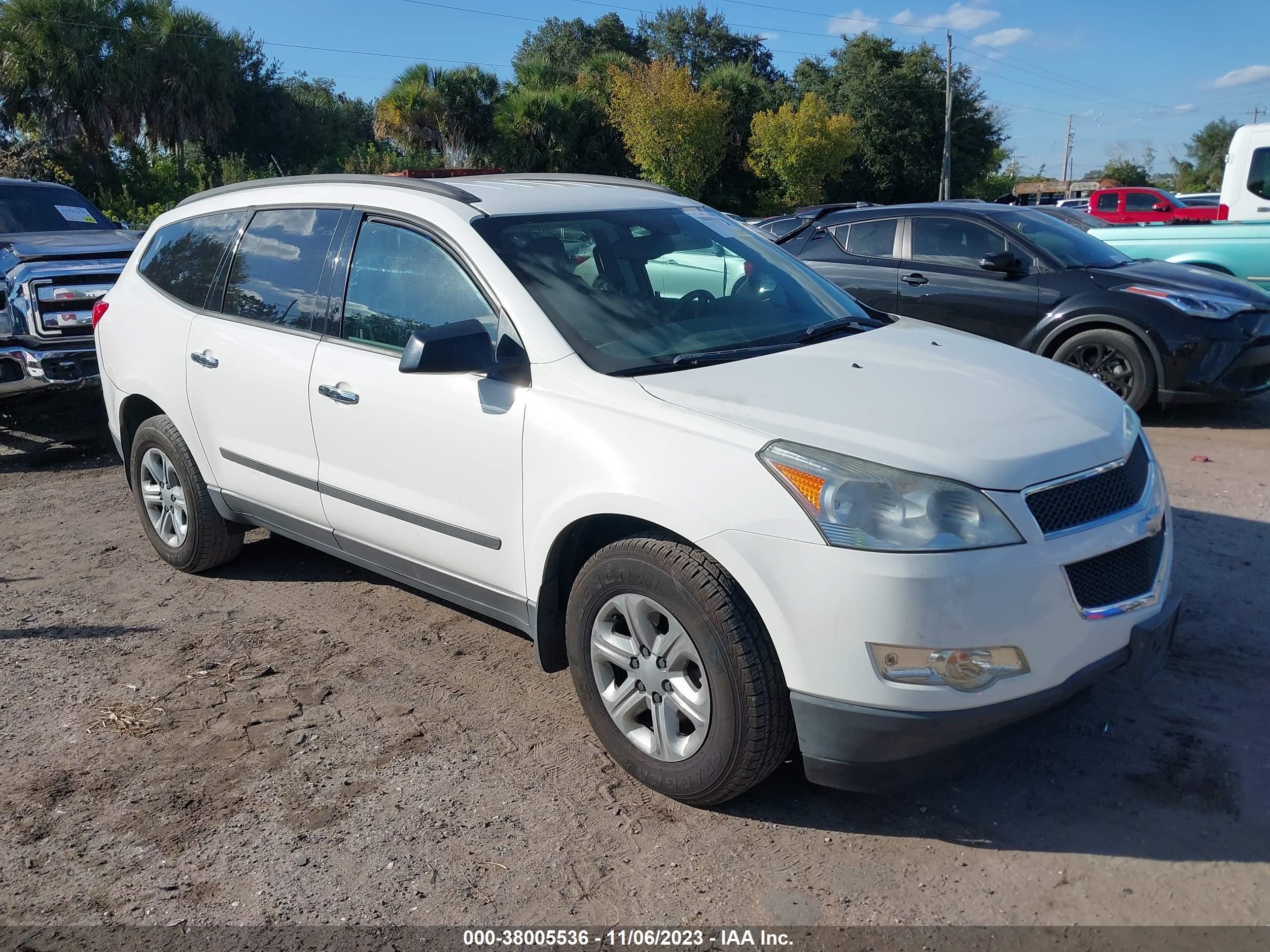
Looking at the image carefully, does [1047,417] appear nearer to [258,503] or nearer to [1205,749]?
[1205,749]

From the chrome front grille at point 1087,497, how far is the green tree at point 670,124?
125ft

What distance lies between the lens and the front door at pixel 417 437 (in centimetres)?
350

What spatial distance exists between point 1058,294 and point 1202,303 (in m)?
0.95

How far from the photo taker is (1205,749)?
11.0 ft

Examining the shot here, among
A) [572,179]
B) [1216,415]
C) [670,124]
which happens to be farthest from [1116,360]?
[670,124]

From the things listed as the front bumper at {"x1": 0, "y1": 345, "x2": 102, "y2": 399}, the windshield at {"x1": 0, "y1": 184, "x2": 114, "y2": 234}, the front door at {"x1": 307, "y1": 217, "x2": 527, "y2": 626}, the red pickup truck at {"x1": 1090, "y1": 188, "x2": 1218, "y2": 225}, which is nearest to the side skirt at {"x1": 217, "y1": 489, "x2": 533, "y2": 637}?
the front door at {"x1": 307, "y1": 217, "x2": 527, "y2": 626}

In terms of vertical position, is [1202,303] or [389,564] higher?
[1202,303]

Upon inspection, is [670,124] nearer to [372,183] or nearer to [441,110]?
[441,110]

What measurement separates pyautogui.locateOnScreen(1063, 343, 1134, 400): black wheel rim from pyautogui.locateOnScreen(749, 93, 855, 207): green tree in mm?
35377

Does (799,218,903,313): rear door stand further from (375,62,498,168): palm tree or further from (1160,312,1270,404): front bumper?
(375,62,498,168): palm tree

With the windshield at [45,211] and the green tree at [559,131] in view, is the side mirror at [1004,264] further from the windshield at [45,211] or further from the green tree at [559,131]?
the green tree at [559,131]

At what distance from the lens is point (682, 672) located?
3.06m

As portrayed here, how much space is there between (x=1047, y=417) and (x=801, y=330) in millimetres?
1051

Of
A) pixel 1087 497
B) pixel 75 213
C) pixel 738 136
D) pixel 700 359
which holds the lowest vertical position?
pixel 1087 497
